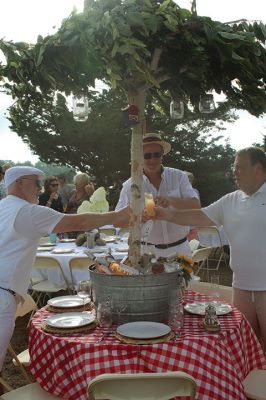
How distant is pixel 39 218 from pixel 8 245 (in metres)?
0.25

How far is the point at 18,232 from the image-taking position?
2.63 meters

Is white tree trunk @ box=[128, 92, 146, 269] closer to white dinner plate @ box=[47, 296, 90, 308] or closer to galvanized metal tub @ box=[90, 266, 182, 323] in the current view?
galvanized metal tub @ box=[90, 266, 182, 323]

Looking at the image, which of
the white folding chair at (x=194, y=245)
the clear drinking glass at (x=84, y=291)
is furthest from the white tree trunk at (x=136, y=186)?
the white folding chair at (x=194, y=245)

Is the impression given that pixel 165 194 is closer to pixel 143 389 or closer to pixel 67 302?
pixel 67 302

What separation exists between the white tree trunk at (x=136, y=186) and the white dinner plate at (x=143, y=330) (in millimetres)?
408

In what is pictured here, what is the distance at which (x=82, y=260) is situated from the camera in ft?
15.3

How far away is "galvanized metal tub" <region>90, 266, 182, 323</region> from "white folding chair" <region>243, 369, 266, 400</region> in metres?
0.68

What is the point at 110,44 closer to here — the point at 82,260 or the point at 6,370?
the point at 82,260

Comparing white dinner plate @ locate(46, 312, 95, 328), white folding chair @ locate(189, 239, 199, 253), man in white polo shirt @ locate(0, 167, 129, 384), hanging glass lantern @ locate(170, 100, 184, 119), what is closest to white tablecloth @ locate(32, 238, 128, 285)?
white folding chair @ locate(189, 239, 199, 253)

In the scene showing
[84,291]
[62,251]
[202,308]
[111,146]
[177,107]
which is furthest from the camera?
[111,146]

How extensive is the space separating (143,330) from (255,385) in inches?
34.8

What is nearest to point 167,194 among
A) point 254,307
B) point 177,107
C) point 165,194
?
point 165,194

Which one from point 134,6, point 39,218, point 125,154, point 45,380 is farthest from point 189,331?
point 125,154

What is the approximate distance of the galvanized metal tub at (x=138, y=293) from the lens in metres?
2.20
